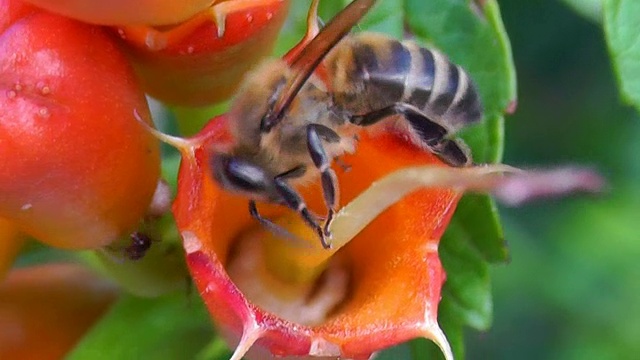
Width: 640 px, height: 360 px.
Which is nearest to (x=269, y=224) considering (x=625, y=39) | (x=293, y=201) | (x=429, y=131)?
(x=293, y=201)

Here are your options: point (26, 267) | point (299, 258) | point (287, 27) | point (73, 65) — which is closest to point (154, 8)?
point (73, 65)

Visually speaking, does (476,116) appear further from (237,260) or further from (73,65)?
(73,65)

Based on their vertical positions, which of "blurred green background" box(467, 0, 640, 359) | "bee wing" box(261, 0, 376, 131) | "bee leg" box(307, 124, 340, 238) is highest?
"bee wing" box(261, 0, 376, 131)

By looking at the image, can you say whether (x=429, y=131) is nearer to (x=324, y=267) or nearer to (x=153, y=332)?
(x=324, y=267)

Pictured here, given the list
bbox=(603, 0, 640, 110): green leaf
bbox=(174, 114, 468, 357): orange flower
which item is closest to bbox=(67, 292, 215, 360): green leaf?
bbox=(174, 114, 468, 357): orange flower

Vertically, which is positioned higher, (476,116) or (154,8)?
(154,8)

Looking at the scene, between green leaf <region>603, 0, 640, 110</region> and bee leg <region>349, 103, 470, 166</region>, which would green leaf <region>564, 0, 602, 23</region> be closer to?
green leaf <region>603, 0, 640, 110</region>

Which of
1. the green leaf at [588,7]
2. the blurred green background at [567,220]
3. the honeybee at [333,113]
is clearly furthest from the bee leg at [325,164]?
the blurred green background at [567,220]
